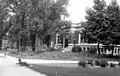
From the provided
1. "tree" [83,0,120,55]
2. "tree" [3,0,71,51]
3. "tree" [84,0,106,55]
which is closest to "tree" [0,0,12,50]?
"tree" [3,0,71,51]

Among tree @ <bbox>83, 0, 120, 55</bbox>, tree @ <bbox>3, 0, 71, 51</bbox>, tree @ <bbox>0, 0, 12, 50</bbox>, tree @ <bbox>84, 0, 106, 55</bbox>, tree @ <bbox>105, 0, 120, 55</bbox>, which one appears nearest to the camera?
tree @ <bbox>105, 0, 120, 55</bbox>

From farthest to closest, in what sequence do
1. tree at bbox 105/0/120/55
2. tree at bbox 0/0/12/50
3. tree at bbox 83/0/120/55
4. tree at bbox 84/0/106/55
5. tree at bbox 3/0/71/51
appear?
tree at bbox 0/0/12/50
tree at bbox 3/0/71/51
tree at bbox 84/0/106/55
tree at bbox 83/0/120/55
tree at bbox 105/0/120/55

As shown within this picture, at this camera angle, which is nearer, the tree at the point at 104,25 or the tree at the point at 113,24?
the tree at the point at 113,24

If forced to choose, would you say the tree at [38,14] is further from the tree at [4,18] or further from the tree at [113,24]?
the tree at [113,24]

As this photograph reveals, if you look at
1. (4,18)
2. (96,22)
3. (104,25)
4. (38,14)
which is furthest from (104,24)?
(4,18)

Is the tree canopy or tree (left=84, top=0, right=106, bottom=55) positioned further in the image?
tree (left=84, top=0, right=106, bottom=55)

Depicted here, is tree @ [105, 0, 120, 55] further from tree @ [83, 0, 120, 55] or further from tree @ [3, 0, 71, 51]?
tree @ [3, 0, 71, 51]

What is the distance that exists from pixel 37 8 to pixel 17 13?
3989mm

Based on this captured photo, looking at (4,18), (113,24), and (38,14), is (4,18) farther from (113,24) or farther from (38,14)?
(113,24)

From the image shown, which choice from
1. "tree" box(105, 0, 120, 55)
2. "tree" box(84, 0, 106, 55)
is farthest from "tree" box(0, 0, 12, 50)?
"tree" box(105, 0, 120, 55)

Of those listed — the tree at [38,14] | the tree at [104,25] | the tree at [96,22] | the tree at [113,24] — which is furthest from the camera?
the tree at [38,14]

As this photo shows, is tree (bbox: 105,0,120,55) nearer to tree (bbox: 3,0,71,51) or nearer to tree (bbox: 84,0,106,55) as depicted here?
tree (bbox: 84,0,106,55)

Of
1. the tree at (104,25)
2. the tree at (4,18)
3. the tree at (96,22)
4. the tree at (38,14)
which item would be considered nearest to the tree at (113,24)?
the tree at (104,25)

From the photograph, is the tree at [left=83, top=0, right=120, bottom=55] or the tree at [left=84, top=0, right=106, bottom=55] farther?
the tree at [left=84, top=0, right=106, bottom=55]
